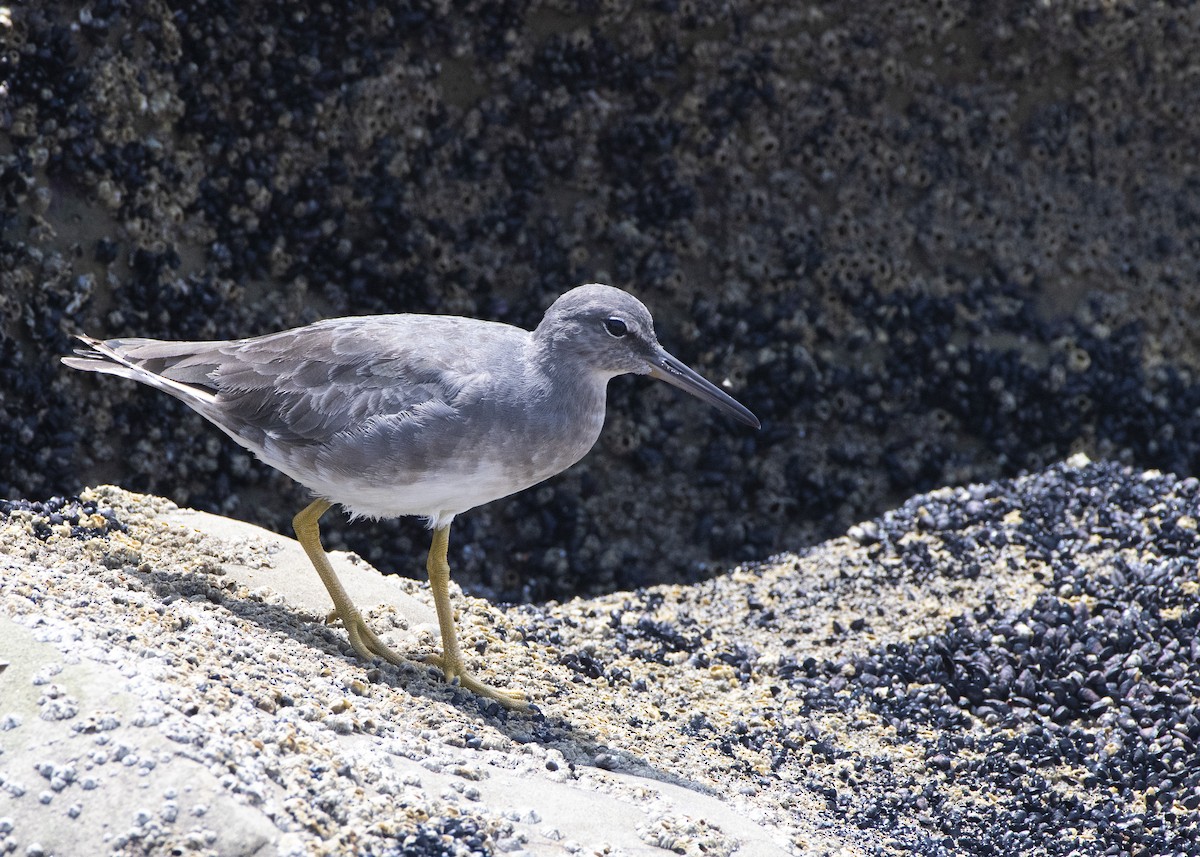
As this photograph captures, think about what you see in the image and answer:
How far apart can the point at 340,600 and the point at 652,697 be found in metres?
1.87

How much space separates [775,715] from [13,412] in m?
5.22

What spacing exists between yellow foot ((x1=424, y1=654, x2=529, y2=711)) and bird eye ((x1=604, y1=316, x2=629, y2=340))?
1814 millimetres

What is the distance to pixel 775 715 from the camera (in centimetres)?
699

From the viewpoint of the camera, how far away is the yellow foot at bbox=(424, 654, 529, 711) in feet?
19.9

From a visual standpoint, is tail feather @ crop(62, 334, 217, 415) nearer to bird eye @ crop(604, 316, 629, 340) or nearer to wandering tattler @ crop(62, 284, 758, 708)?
wandering tattler @ crop(62, 284, 758, 708)

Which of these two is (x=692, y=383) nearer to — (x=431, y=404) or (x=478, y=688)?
(x=431, y=404)

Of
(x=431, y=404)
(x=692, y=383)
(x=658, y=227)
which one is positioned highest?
(x=658, y=227)

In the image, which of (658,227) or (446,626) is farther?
(658,227)

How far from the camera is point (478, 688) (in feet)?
20.0

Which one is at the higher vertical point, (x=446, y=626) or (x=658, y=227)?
(x=658, y=227)

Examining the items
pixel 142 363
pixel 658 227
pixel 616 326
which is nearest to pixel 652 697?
pixel 616 326

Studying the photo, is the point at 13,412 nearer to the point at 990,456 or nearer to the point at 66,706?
the point at 66,706

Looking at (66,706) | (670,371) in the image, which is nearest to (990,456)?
(670,371)

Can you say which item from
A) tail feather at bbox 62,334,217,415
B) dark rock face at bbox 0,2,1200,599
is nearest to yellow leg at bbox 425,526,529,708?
tail feather at bbox 62,334,217,415
